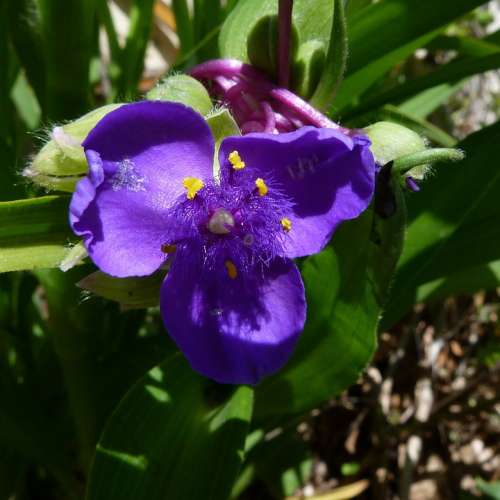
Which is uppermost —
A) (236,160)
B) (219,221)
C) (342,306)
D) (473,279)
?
(236,160)

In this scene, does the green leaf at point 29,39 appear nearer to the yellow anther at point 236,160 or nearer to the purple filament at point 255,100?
the purple filament at point 255,100

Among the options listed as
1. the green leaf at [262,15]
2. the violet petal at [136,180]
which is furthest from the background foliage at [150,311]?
the violet petal at [136,180]

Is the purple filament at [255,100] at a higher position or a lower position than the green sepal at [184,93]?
lower

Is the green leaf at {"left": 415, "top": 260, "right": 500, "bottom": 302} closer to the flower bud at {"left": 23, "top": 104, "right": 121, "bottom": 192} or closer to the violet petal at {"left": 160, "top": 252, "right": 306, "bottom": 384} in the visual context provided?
the violet petal at {"left": 160, "top": 252, "right": 306, "bottom": 384}

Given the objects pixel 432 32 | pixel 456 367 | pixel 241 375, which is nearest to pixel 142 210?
pixel 241 375

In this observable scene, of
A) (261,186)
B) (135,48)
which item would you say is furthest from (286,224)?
(135,48)

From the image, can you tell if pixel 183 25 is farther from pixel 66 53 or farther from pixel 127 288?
pixel 127 288

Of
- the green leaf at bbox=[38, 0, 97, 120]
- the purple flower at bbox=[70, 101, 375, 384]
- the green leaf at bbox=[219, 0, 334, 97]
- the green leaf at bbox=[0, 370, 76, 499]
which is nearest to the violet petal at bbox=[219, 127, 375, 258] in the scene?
the purple flower at bbox=[70, 101, 375, 384]

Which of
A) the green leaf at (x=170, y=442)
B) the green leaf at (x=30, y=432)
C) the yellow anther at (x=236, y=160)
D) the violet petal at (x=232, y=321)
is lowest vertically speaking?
the green leaf at (x=30, y=432)
